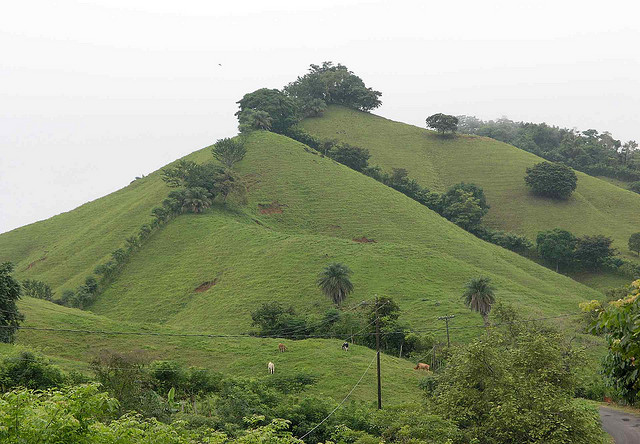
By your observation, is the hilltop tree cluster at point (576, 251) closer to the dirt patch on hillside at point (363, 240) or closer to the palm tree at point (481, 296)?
the dirt patch on hillside at point (363, 240)

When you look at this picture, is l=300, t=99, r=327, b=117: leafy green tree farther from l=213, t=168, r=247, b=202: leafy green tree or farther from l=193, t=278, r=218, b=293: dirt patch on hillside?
l=193, t=278, r=218, b=293: dirt patch on hillside

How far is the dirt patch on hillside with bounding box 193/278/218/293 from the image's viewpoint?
74500 millimetres

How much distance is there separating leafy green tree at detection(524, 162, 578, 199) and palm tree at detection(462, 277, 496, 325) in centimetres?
6755

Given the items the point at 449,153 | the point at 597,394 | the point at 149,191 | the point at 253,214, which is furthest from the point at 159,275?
the point at 449,153

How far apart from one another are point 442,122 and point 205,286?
95.0m

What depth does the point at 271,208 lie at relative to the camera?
98.6m

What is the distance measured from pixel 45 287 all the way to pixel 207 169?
105 feet

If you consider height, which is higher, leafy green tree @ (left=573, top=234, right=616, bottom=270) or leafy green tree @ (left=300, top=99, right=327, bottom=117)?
leafy green tree @ (left=300, top=99, right=327, bottom=117)

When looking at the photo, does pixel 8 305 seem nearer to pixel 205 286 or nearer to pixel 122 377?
pixel 122 377

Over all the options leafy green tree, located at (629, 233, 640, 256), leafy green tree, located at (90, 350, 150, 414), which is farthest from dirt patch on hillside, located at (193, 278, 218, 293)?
leafy green tree, located at (629, 233, 640, 256)

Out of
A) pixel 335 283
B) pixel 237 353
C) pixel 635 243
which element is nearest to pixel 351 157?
pixel 635 243

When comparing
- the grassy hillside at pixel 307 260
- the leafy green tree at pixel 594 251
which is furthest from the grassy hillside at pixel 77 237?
the leafy green tree at pixel 594 251

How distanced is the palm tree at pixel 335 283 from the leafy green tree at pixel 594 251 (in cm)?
5132

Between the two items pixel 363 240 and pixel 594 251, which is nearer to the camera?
pixel 363 240
